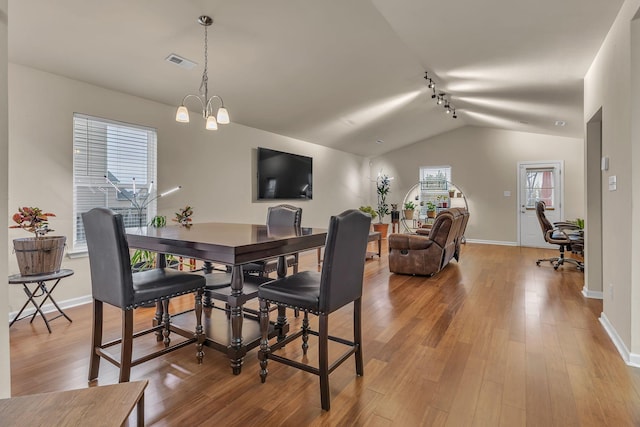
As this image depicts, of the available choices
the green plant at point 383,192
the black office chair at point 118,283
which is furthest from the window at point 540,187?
the black office chair at point 118,283

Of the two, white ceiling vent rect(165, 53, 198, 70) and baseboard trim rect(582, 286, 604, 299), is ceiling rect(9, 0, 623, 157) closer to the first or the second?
white ceiling vent rect(165, 53, 198, 70)

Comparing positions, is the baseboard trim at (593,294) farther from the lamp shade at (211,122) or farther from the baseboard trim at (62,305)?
the baseboard trim at (62,305)

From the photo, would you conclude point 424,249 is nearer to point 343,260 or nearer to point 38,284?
point 343,260

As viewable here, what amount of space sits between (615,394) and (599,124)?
114 inches

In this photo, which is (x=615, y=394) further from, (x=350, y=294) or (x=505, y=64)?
(x=505, y=64)

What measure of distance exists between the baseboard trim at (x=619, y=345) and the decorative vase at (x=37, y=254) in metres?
4.54

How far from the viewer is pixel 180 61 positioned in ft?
10.9

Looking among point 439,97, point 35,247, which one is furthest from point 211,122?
point 439,97

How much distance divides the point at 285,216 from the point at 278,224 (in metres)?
0.11

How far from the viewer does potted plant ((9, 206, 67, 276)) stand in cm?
279

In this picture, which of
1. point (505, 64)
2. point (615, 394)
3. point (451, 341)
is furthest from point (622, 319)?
point (505, 64)

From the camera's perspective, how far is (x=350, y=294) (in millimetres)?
2055

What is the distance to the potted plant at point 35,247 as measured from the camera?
2.79 m

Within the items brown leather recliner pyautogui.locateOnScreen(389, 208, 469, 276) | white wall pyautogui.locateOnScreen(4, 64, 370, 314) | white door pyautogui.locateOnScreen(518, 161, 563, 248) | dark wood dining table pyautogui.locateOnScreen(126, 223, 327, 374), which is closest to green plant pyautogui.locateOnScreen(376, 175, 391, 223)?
white wall pyautogui.locateOnScreen(4, 64, 370, 314)
